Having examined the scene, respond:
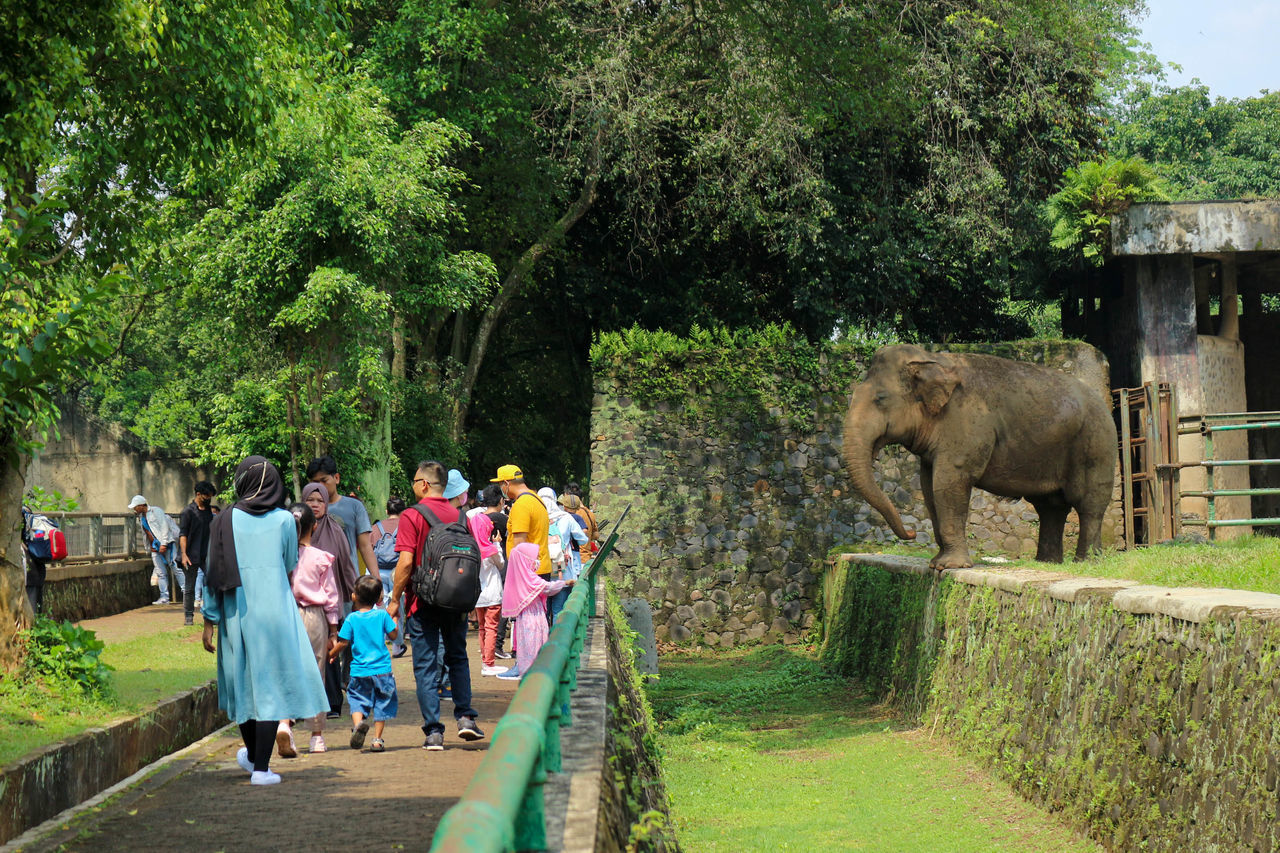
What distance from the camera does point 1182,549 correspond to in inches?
392

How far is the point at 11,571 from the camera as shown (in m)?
9.18

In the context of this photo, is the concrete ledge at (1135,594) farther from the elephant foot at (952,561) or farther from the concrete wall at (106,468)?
the concrete wall at (106,468)

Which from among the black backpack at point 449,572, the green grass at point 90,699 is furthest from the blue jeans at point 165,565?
the black backpack at point 449,572

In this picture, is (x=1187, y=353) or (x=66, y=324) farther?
(x=1187, y=353)

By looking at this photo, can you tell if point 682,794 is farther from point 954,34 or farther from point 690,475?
point 954,34

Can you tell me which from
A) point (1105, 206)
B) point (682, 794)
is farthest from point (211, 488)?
point (1105, 206)

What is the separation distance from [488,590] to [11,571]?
4.46 meters

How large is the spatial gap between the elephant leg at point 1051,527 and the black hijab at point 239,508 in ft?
23.4

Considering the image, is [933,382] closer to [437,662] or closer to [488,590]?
[488,590]

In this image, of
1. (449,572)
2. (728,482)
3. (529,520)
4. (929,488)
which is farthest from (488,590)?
(728,482)

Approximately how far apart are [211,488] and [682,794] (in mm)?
9835

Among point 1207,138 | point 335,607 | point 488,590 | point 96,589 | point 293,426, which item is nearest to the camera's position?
point 335,607

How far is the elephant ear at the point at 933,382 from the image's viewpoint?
37.5 ft

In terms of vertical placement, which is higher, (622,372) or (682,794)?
(622,372)
